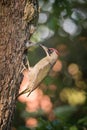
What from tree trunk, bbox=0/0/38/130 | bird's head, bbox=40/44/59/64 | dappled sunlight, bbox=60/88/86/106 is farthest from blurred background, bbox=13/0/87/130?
tree trunk, bbox=0/0/38/130

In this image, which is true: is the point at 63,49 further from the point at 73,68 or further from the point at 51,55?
the point at 51,55

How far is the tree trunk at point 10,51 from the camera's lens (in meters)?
2.46

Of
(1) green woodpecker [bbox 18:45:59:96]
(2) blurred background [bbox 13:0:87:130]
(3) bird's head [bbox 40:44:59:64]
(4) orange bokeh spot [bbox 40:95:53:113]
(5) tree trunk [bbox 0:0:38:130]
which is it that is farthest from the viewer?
(4) orange bokeh spot [bbox 40:95:53:113]

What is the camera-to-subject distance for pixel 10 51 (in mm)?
2482

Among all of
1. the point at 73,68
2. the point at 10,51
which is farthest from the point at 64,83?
the point at 10,51

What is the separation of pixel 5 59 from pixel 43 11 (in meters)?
1.71

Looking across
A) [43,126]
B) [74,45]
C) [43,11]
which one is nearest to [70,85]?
[74,45]

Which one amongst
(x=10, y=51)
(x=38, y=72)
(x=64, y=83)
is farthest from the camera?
(x=64, y=83)

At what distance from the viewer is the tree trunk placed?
2459mm

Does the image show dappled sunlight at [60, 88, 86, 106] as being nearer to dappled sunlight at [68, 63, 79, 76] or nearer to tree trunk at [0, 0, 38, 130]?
dappled sunlight at [68, 63, 79, 76]

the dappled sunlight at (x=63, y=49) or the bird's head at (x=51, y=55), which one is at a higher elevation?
the bird's head at (x=51, y=55)

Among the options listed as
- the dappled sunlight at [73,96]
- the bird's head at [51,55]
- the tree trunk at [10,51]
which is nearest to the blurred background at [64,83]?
the dappled sunlight at [73,96]

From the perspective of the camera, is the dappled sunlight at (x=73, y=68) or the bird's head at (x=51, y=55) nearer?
the bird's head at (x=51, y=55)

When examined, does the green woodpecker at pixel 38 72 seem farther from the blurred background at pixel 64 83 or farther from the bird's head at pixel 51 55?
the blurred background at pixel 64 83
